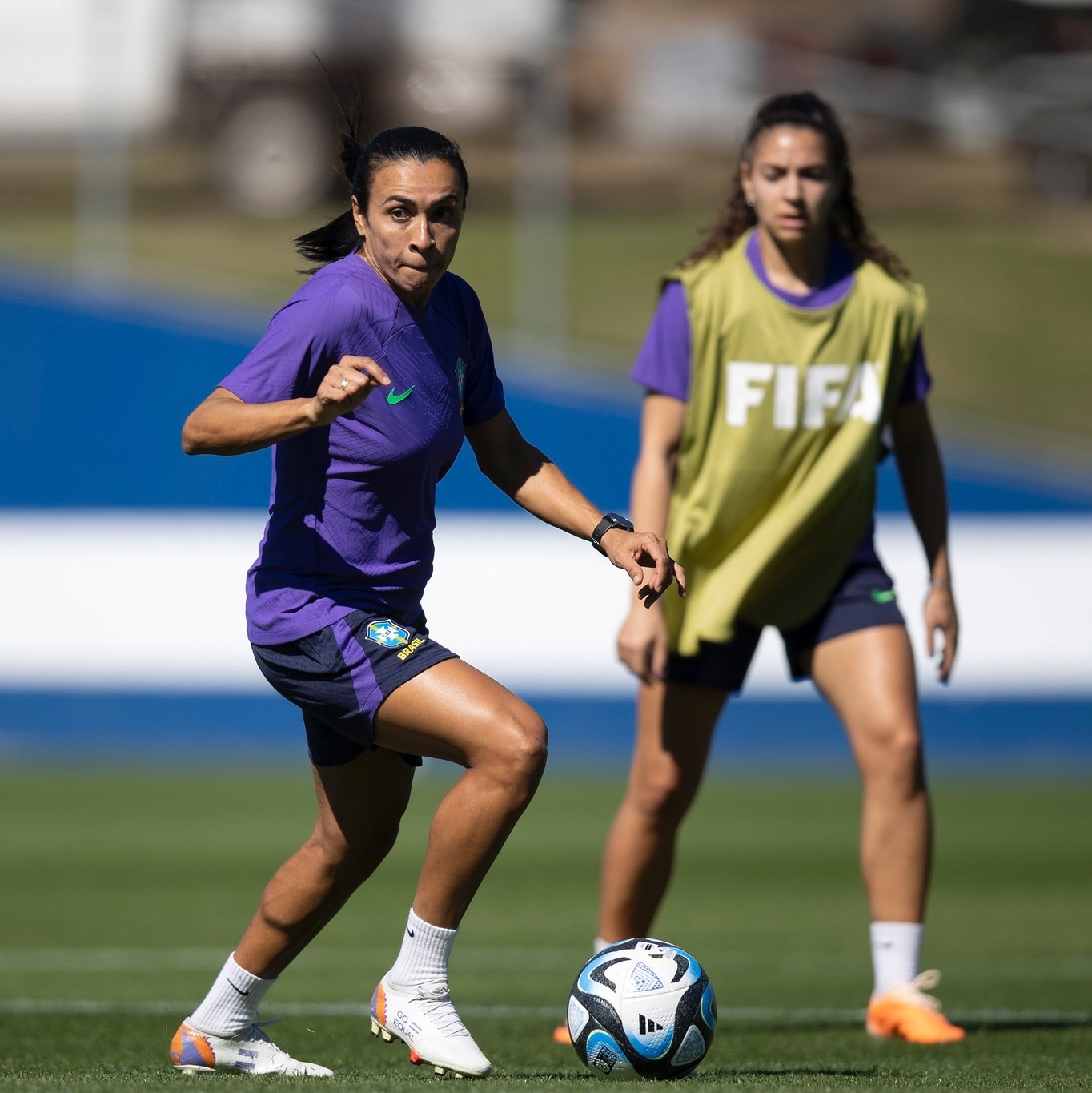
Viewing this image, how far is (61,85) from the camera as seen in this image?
14664 mm

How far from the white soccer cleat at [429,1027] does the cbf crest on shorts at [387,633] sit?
0.77m

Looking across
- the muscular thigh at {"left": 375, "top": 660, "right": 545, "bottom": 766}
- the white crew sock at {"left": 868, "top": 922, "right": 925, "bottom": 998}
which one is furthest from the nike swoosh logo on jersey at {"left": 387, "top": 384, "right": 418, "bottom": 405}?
the white crew sock at {"left": 868, "top": 922, "right": 925, "bottom": 998}

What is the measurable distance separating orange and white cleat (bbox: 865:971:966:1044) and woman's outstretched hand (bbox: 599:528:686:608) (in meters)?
1.77

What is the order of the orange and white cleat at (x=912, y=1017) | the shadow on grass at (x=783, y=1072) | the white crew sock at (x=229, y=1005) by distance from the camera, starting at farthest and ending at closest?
the orange and white cleat at (x=912, y=1017) → the white crew sock at (x=229, y=1005) → the shadow on grass at (x=783, y=1072)

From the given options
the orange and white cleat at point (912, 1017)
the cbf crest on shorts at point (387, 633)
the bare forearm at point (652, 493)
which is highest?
the bare forearm at point (652, 493)

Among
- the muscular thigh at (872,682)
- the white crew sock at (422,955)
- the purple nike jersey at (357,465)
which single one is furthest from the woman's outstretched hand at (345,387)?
the muscular thigh at (872,682)

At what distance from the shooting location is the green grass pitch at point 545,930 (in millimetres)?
4699

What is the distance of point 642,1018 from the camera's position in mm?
4098

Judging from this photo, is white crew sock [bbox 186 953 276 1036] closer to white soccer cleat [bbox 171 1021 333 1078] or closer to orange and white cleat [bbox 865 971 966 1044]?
white soccer cleat [bbox 171 1021 333 1078]

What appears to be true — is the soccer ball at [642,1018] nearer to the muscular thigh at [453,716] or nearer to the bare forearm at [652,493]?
the muscular thigh at [453,716]

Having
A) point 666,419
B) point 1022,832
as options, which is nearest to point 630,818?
point 666,419

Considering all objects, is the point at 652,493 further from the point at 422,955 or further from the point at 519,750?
the point at 422,955

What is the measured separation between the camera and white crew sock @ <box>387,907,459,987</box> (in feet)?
13.3

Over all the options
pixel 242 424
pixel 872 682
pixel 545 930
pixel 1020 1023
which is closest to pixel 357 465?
pixel 242 424
